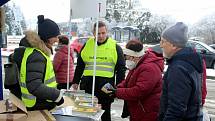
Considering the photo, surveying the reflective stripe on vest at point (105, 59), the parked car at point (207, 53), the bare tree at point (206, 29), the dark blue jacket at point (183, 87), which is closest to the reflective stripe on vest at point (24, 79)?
the dark blue jacket at point (183, 87)

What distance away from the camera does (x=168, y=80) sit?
8.98ft

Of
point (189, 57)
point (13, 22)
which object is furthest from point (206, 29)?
point (189, 57)

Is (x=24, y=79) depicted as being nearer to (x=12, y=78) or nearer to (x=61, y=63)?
(x=12, y=78)

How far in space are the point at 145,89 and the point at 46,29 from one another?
111cm

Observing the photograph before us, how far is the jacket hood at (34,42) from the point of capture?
297 centimetres

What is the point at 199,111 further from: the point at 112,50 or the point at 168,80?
the point at 112,50

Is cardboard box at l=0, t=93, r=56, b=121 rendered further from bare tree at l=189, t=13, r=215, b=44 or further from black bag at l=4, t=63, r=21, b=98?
bare tree at l=189, t=13, r=215, b=44

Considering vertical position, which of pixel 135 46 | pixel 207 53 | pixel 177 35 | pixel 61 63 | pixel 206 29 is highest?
pixel 177 35

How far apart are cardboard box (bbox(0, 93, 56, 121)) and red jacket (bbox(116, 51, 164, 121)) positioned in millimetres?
939

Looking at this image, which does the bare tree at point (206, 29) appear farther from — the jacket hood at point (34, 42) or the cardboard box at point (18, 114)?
the cardboard box at point (18, 114)

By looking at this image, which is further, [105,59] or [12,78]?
[105,59]

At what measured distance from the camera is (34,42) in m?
2.96

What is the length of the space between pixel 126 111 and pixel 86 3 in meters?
1.34

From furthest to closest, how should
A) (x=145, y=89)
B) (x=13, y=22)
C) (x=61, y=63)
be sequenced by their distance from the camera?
(x=13, y=22)
(x=61, y=63)
(x=145, y=89)
